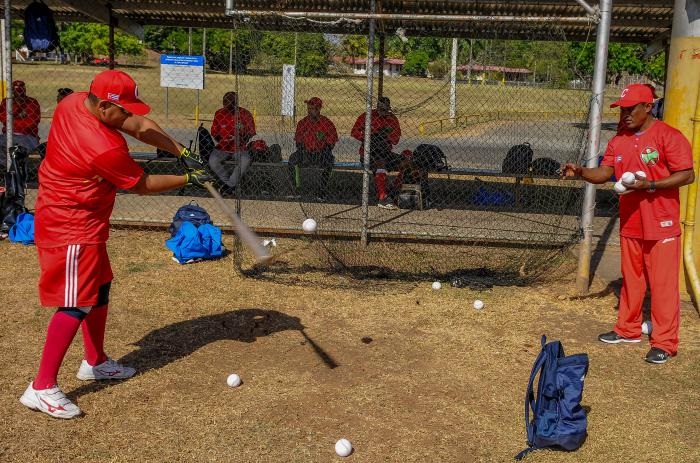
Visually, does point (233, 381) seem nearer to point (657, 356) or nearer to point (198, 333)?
point (198, 333)

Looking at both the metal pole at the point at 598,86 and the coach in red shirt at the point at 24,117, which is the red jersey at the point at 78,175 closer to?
the metal pole at the point at 598,86

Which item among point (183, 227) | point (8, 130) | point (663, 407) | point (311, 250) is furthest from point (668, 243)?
point (8, 130)

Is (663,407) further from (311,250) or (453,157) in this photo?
(453,157)

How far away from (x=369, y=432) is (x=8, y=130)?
21.5 feet

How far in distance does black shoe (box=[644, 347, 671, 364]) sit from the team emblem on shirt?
1478mm

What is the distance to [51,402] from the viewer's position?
14.6 ft

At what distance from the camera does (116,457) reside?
408 centimetres

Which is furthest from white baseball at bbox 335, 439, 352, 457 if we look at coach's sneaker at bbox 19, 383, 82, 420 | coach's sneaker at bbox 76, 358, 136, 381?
coach's sneaker at bbox 76, 358, 136, 381

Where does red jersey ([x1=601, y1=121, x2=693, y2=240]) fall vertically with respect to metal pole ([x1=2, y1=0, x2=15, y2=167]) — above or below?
below

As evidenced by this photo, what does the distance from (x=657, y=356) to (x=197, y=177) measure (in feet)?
12.4

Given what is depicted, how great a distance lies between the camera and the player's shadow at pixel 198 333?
5.48 metres

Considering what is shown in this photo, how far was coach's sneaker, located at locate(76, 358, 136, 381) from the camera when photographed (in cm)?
502

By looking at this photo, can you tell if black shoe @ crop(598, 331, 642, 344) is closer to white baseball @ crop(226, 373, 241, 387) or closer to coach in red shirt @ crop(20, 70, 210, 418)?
white baseball @ crop(226, 373, 241, 387)

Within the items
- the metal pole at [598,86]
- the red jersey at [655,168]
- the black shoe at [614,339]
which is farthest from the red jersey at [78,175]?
the metal pole at [598,86]
